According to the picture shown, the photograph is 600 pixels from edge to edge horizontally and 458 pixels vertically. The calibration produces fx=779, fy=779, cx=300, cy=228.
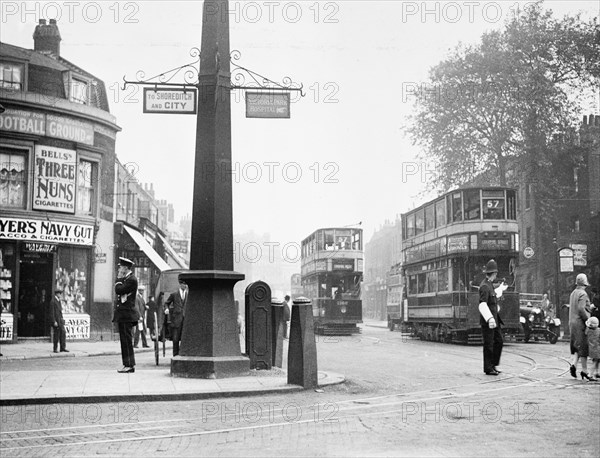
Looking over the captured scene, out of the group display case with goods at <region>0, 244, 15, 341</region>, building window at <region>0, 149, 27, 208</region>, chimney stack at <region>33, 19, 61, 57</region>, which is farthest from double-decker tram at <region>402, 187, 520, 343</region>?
chimney stack at <region>33, 19, 61, 57</region>

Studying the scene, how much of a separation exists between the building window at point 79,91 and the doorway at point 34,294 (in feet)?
18.9

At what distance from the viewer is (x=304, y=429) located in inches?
312

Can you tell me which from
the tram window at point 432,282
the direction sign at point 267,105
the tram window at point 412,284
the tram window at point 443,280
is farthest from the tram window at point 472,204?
the direction sign at point 267,105

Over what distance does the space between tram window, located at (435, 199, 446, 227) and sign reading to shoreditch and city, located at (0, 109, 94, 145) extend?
12377 millimetres

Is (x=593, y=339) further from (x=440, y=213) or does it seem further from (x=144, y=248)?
(x=144, y=248)

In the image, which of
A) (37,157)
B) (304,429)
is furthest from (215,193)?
(37,157)

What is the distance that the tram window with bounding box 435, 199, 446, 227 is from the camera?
26812 mm

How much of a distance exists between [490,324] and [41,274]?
1747 cm

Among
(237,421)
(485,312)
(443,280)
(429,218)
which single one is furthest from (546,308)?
(237,421)

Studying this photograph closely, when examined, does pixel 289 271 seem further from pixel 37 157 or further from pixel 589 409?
pixel 589 409

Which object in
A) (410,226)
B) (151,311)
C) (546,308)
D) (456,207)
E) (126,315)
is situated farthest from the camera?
(410,226)

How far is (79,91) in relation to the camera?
27688 mm

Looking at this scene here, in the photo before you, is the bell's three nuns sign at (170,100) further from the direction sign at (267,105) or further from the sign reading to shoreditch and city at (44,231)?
the sign reading to shoreditch and city at (44,231)

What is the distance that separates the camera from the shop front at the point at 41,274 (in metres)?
24.4
